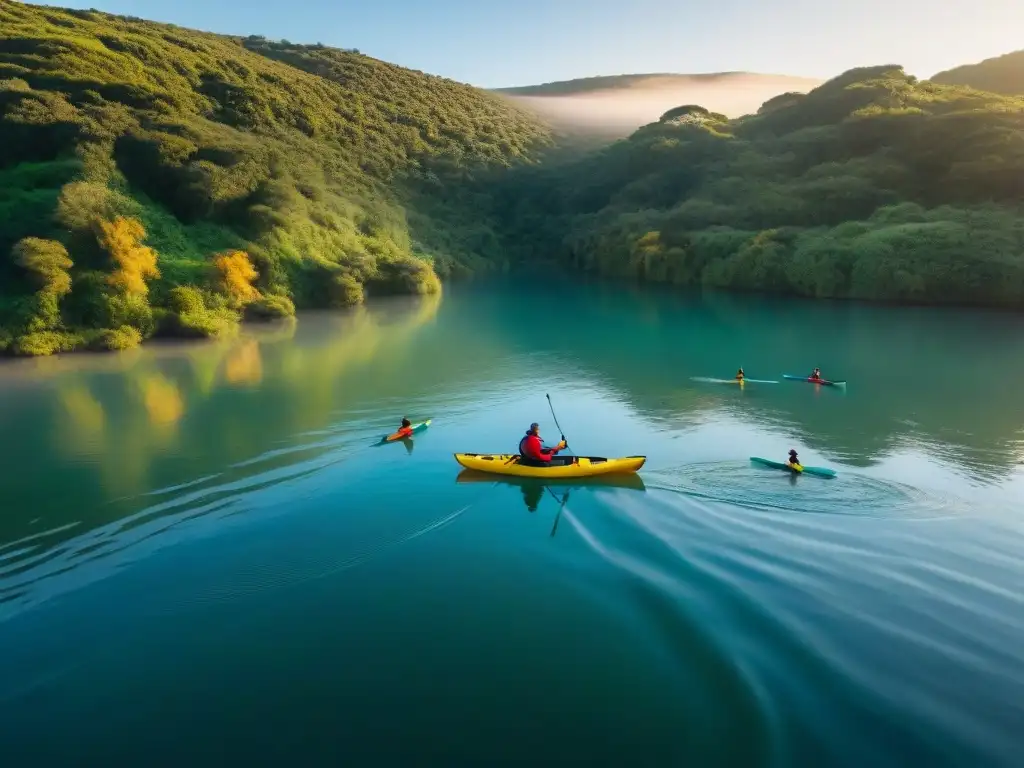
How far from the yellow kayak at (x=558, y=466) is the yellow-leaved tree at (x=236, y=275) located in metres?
29.7

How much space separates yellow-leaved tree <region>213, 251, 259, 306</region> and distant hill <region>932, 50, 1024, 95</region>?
4287 inches

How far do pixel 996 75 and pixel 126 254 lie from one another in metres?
124

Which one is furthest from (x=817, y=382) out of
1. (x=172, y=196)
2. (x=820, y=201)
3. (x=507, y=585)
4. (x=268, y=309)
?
(x=820, y=201)

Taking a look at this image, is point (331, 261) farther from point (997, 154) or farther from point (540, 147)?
point (540, 147)

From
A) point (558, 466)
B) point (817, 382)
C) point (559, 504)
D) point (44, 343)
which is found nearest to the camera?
point (559, 504)

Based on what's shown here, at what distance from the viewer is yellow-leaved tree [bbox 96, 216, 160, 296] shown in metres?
36.8

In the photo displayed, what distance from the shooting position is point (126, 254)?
1471 inches

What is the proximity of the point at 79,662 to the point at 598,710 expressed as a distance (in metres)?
7.84

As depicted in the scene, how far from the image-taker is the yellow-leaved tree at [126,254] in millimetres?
A: 36781

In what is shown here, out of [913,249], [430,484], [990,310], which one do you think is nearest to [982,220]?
[913,249]

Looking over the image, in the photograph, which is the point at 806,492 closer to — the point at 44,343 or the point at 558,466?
the point at 558,466

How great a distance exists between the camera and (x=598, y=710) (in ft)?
32.2

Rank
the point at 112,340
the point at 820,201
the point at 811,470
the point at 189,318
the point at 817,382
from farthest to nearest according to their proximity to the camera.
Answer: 1. the point at 820,201
2. the point at 189,318
3. the point at 112,340
4. the point at 817,382
5. the point at 811,470

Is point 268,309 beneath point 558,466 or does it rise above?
above
